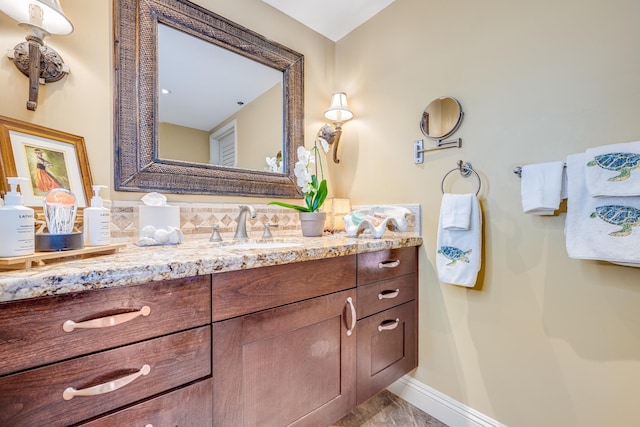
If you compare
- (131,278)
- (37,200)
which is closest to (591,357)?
(131,278)

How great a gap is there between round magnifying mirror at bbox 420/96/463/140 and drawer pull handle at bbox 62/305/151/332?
142cm

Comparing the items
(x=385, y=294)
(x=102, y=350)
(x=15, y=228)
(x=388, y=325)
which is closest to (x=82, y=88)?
(x=15, y=228)

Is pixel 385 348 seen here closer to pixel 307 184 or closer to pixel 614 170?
pixel 307 184

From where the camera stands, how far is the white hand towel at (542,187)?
996 millimetres

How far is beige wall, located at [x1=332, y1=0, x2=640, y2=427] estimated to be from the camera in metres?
0.95

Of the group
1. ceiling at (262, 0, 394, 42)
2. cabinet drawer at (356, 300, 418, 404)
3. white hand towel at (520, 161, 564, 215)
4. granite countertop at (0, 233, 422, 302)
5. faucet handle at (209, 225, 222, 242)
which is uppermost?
ceiling at (262, 0, 394, 42)

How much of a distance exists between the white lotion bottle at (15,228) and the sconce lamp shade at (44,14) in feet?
2.16

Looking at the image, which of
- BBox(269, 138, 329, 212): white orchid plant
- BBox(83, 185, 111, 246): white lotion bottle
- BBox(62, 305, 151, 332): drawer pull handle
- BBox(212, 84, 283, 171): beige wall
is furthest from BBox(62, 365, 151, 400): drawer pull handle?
BBox(212, 84, 283, 171): beige wall

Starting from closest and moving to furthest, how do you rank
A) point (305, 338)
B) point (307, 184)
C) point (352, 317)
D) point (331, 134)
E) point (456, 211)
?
point (305, 338) < point (352, 317) < point (456, 211) < point (307, 184) < point (331, 134)

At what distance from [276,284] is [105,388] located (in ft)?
1.52

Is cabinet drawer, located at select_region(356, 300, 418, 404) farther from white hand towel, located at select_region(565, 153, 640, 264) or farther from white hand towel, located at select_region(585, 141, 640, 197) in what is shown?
white hand towel, located at select_region(585, 141, 640, 197)

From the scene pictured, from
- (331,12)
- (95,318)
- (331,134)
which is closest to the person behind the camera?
(95,318)

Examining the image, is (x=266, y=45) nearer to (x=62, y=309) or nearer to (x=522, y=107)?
(x=522, y=107)

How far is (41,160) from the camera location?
3.01 ft
